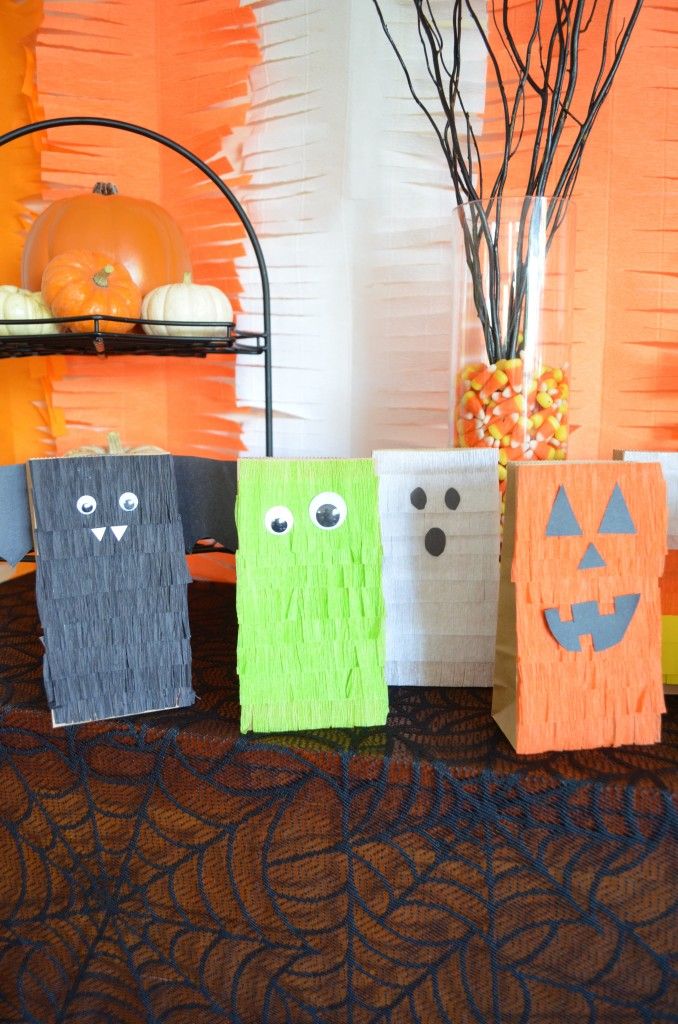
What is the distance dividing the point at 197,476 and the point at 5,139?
0.52 metres

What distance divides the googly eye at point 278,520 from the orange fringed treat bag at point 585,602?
0.69 feet

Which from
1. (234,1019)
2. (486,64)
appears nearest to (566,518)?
(234,1019)

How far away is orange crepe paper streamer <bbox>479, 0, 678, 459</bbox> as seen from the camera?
982 millimetres

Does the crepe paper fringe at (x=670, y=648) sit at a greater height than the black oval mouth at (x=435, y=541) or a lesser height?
lesser

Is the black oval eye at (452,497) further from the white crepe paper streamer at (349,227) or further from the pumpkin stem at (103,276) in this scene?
the pumpkin stem at (103,276)

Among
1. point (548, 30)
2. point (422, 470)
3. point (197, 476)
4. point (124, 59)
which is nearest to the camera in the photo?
point (422, 470)

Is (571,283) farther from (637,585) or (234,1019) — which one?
(234,1019)

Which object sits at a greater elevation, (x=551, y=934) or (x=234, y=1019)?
(x=551, y=934)

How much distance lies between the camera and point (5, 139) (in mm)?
937

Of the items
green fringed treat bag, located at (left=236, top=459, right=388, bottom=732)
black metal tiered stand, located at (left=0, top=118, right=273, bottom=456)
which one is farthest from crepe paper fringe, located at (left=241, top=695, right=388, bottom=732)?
black metal tiered stand, located at (left=0, top=118, right=273, bottom=456)

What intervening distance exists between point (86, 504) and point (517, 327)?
0.53 metres

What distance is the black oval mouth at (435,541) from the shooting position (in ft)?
2.50

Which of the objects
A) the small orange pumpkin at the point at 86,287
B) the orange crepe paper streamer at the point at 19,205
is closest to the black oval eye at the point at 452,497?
the small orange pumpkin at the point at 86,287

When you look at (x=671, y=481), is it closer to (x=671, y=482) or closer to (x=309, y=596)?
(x=671, y=482)
